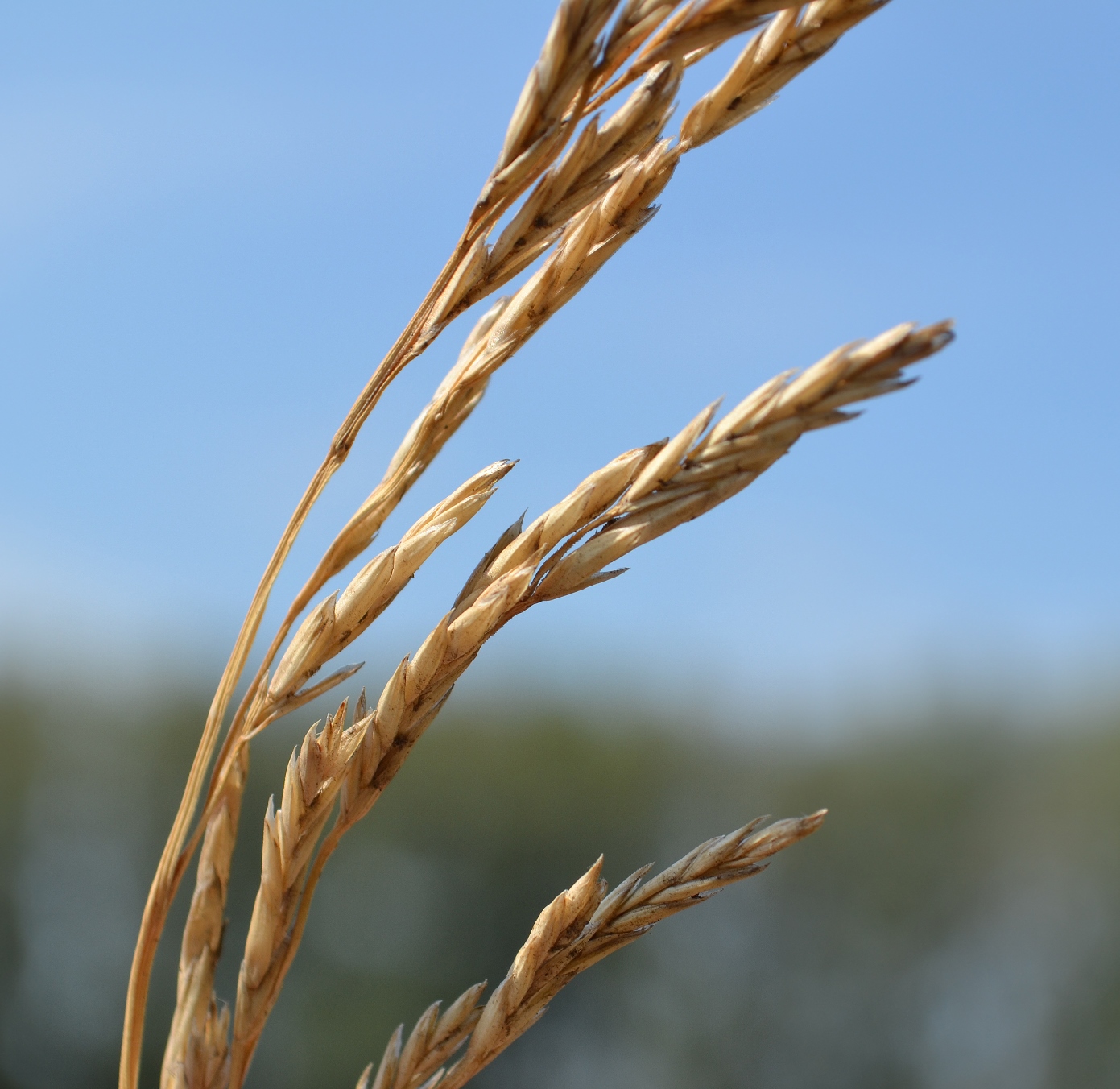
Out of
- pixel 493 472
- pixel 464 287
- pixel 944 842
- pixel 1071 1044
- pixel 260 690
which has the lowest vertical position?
pixel 1071 1044

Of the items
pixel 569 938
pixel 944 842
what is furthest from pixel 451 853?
pixel 569 938

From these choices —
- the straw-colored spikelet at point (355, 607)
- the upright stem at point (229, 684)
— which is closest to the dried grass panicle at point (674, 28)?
the upright stem at point (229, 684)

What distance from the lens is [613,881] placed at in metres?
16.5

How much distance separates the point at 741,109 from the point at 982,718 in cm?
2162

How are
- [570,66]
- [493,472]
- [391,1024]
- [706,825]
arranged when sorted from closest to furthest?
1. [570,66]
2. [493,472]
3. [391,1024]
4. [706,825]

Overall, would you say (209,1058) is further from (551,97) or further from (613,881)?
(613,881)

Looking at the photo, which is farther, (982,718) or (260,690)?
(982,718)

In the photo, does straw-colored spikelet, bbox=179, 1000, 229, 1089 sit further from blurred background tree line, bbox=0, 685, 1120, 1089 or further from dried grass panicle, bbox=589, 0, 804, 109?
blurred background tree line, bbox=0, 685, 1120, 1089

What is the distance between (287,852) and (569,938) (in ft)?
0.72

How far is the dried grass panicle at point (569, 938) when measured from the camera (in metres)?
0.70

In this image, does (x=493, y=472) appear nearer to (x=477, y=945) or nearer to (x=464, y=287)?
(x=464, y=287)

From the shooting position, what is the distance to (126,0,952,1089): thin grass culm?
2.13 feet

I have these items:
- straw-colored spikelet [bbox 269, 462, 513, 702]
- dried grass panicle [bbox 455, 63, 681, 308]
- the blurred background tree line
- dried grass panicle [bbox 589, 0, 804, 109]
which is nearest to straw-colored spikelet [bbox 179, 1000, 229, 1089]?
straw-colored spikelet [bbox 269, 462, 513, 702]

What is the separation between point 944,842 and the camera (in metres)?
18.0
